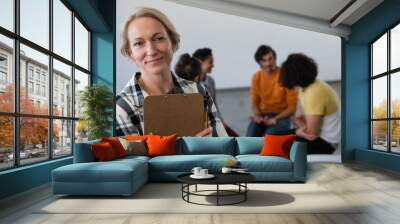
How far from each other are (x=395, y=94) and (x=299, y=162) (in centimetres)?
345

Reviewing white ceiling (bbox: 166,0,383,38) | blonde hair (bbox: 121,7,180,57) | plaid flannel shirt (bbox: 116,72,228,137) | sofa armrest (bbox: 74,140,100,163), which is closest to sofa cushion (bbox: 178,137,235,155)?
plaid flannel shirt (bbox: 116,72,228,137)

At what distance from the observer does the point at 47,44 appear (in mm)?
6379

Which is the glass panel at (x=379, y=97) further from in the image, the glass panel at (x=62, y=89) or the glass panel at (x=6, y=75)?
the glass panel at (x=6, y=75)

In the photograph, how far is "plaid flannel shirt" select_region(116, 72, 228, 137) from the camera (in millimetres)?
8500

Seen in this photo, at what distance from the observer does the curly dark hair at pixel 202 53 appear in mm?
8797

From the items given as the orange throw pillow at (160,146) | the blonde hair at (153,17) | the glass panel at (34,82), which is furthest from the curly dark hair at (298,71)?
the glass panel at (34,82)

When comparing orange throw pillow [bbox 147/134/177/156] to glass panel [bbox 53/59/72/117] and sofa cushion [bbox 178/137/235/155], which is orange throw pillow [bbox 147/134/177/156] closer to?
sofa cushion [bbox 178/137/235/155]

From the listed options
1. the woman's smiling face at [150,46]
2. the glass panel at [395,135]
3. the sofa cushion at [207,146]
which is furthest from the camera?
the woman's smiling face at [150,46]

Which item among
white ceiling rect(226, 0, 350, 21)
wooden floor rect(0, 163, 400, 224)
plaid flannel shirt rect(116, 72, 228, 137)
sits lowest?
wooden floor rect(0, 163, 400, 224)

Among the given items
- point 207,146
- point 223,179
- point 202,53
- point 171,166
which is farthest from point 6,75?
point 202,53

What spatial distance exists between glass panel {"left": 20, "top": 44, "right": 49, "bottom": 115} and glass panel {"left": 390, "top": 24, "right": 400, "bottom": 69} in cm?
669

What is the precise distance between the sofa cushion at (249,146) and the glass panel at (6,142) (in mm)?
3650

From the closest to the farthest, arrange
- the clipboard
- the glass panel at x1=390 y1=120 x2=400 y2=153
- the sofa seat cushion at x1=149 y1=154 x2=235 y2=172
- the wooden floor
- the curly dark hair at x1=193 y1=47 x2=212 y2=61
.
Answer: the wooden floor
the sofa seat cushion at x1=149 y1=154 x2=235 y2=172
the glass panel at x1=390 y1=120 x2=400 y2=153
the clipboard
the curly dark hair at x1=193 y1=47 x2=212 y2=61

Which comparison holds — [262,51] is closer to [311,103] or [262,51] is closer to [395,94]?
[311,103]
